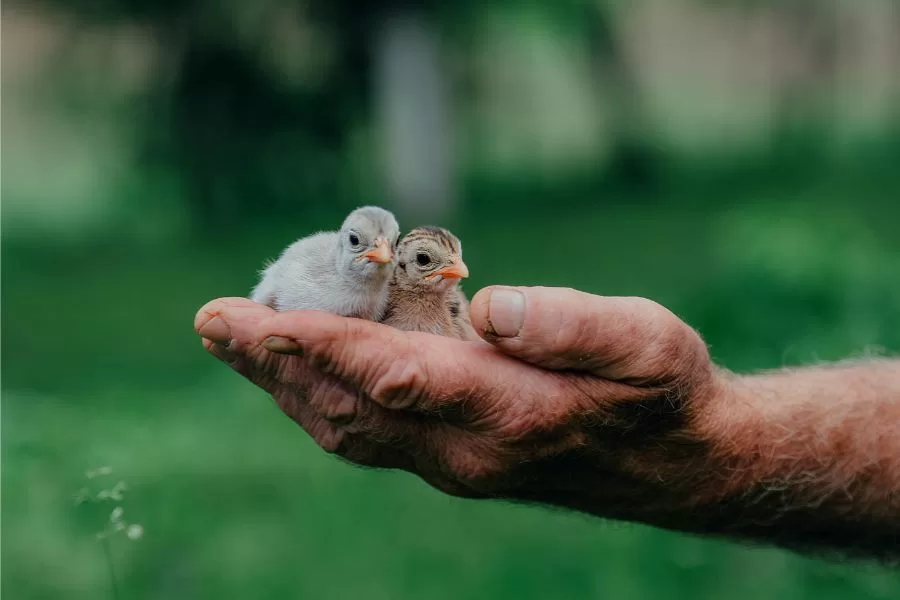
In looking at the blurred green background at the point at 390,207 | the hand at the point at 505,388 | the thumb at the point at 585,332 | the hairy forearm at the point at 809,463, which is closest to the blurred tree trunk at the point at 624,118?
the blurred green background at the point at 390,207

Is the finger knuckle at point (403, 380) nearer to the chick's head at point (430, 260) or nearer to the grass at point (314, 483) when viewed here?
the chick's head at point (430, 260)

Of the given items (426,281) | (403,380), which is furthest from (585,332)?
(426,281)

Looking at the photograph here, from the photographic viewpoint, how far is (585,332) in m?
3.06

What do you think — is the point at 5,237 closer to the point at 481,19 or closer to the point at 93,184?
the point at 93,184

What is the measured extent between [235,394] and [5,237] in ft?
27.7

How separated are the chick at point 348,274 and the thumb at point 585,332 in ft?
2.02

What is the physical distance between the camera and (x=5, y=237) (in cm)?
1516

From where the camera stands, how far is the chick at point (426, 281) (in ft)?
12.3

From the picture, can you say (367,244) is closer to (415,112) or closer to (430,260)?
(430,260)

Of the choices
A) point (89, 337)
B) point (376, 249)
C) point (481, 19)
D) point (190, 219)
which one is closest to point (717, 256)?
point (481, 19)

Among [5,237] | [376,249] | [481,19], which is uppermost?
[481,19]

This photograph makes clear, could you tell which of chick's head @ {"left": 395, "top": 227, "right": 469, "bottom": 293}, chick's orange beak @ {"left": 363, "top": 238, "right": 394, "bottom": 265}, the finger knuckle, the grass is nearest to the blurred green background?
the grass

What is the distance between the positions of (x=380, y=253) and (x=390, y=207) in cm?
1063

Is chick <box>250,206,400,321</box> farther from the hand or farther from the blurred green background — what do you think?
the blurred green background
